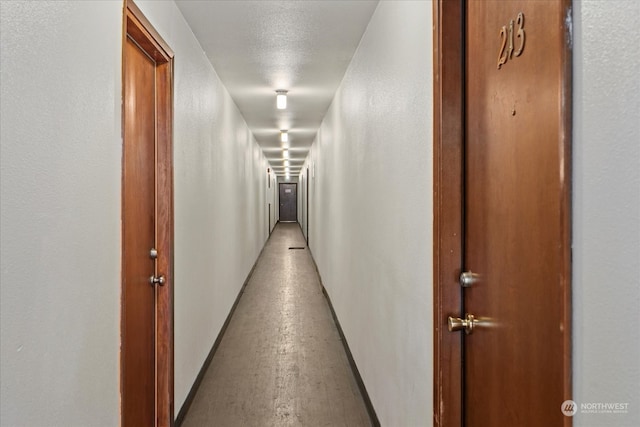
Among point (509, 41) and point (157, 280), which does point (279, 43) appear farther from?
point (509, 41)

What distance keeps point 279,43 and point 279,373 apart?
2.59 meters

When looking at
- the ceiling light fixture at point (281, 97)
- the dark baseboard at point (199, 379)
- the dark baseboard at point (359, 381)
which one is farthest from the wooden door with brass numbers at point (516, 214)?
the ceiling light fixture at point (281, 97)

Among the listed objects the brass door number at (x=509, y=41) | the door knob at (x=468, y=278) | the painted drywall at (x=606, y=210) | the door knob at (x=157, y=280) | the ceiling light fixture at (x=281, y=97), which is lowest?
the door knob at (x=157, y=280)

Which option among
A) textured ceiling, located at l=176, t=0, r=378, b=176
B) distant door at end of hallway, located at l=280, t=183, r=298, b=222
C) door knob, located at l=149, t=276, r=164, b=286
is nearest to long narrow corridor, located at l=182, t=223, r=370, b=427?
door knob, located at l=149, t=276, r=164, b=286

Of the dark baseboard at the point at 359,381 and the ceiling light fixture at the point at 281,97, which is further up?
the ceiling light fixture at the point at 281,97

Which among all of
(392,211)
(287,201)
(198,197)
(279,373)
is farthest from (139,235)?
(287,201)

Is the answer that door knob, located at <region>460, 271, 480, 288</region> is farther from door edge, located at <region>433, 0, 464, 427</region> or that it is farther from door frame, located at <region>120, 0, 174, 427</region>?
door frame, located at <region>120, 0, 174, 427</region>

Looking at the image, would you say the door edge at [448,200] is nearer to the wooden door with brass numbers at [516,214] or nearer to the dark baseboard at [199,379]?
the wooden door with brass numbers at [516,214]

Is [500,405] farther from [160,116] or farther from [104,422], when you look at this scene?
[160,116]

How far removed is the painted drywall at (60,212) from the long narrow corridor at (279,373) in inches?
56.1

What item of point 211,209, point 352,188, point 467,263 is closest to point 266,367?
point 211,209

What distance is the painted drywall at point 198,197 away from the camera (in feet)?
8.52

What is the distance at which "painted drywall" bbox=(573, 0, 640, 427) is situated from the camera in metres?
0.63

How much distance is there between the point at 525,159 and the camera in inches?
42.3
